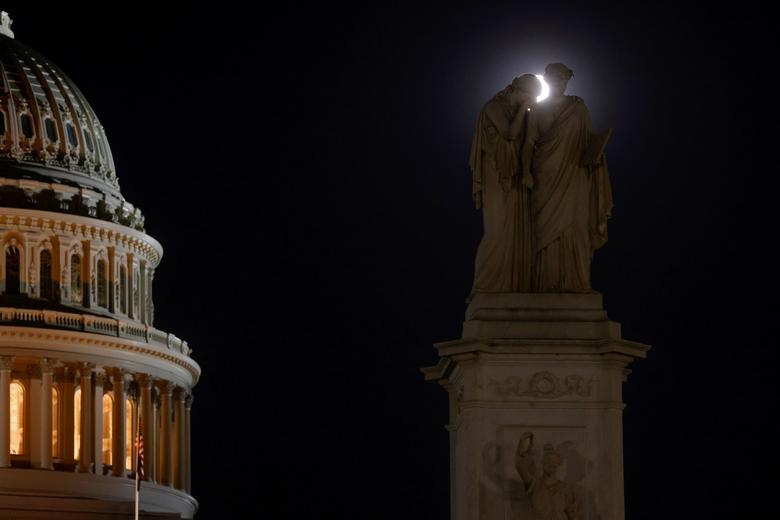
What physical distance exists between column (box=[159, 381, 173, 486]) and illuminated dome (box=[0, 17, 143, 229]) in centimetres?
955

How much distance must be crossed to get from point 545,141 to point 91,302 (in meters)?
113

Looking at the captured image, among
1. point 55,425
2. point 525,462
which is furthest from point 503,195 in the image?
point 55,425

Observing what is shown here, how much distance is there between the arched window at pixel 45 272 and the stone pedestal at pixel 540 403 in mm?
113471

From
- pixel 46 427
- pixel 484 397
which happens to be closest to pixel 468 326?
pixel 484 397

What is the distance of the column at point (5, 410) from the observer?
436 ft

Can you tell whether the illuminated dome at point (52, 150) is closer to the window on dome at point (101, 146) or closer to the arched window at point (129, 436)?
the window on dome at point (101, 146)

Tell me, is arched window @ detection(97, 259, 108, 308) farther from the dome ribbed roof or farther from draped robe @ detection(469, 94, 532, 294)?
draped robe @ detection(469, 94, 532, 294)

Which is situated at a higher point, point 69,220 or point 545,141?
point 69,220

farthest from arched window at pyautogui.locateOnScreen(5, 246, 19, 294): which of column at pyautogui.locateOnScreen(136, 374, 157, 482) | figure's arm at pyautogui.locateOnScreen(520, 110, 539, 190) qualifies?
figure's arm at pyautogui.locateOnScreen(520, 110, 539, 190)

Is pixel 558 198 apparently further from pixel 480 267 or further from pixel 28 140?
pixel 28 140

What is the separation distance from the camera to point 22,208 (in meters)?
138

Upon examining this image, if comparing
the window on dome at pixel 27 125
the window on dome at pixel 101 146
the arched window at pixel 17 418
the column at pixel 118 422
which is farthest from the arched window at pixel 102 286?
the window on dome at pixel 27 125

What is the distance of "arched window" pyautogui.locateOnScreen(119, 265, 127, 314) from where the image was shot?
140750 millimetres

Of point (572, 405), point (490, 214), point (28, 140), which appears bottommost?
point (572, 405)
